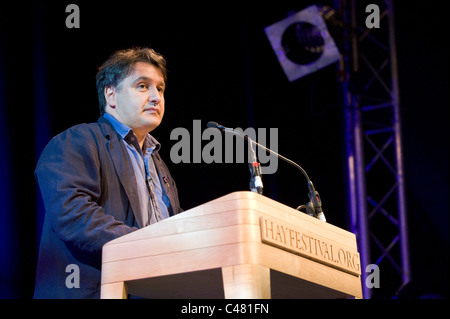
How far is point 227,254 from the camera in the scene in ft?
6.91

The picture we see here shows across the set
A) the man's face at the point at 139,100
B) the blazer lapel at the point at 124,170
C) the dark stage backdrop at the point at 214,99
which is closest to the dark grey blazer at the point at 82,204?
the blazer lapel at the point at 124,170

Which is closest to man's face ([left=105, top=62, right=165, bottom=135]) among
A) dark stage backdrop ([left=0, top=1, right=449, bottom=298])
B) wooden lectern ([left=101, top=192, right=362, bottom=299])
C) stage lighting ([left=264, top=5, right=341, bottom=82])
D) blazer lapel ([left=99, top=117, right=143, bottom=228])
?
blazer lapel ([left=99, top=117, right=143, bottom=228])

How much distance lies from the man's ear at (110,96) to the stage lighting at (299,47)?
10.4 ft

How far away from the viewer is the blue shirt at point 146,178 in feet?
10.2

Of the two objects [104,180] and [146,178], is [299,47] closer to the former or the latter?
[146,178]

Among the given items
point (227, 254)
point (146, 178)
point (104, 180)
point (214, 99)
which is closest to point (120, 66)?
point (146, 178)

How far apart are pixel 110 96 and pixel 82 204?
100 centimetres

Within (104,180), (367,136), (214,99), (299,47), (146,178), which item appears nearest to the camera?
(104,180)

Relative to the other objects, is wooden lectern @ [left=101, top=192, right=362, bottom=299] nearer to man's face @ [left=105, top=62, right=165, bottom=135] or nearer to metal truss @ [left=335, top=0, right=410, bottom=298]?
man's face @ [left=105, top=62, right=165, bottom=135]

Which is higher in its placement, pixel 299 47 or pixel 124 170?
pixel 299 47

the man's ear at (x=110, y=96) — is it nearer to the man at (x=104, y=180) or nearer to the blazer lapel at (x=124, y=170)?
the man at (x=104, y=180)

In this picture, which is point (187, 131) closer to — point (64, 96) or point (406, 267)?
point (64, 96)

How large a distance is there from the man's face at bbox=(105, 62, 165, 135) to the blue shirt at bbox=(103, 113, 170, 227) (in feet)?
0.18

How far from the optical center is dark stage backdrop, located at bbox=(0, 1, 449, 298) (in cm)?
408
